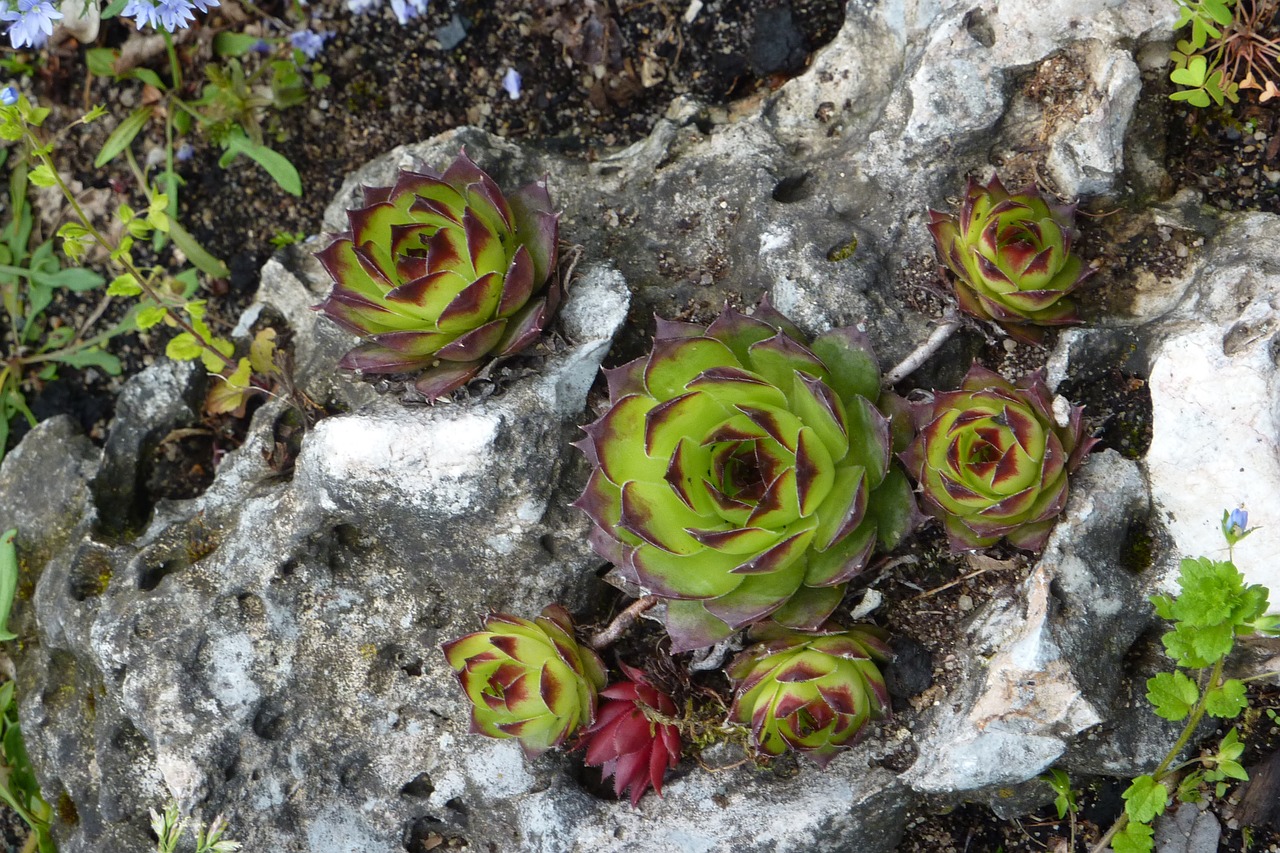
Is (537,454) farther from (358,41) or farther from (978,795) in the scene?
(358,41)

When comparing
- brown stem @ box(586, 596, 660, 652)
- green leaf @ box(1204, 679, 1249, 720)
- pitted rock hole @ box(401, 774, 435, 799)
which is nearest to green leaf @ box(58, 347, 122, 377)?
pitted rock hole @ box(401, 774, 435, 799)

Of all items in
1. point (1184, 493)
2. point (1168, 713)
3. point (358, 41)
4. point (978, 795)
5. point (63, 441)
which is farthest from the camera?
point (358, 41)

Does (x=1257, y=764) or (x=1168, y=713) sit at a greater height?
(x=1168, y=713)

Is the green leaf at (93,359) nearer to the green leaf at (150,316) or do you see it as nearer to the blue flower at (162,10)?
the green leaf at (150,316)

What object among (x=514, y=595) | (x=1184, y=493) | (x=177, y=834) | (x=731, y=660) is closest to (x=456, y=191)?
(x=514, y=595)

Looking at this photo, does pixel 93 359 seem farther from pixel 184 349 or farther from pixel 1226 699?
pixel 1226 699

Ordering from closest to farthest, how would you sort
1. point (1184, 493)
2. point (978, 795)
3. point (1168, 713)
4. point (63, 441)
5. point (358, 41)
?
point (1168, 713)
point (1184, 493)
point (978, 795)
point (63, 441)
point (358, 41)

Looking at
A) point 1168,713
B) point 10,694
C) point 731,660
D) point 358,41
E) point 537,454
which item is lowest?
point 10,694

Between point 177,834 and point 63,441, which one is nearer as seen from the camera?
point 177,834
